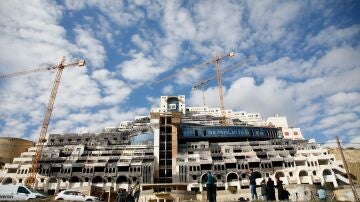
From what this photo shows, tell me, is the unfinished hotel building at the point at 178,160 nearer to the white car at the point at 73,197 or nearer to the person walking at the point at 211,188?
the white car at the point at 73,197

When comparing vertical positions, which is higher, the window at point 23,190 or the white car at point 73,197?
the window at point 23,190

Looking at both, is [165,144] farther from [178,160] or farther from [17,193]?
[17,193]

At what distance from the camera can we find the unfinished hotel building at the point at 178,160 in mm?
76438

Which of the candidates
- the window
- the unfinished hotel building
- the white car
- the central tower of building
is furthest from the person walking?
the central tower of building

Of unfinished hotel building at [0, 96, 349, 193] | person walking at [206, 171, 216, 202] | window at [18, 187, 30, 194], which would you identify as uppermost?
unfinished hotel building at [0, 96, 349, 193]

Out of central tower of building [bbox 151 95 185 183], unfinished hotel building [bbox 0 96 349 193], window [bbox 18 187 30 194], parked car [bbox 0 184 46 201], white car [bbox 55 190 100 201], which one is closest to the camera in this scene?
parked car [bbox 0 184 46 201]

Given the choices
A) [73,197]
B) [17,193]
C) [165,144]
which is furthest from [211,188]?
[165,144]

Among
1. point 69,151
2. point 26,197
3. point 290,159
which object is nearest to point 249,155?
point 290,159

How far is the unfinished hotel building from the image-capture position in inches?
3009

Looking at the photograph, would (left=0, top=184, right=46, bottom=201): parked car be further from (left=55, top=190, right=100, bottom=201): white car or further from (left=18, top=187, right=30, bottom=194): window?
(left=55, top=190, right=100, bottom=201): white car

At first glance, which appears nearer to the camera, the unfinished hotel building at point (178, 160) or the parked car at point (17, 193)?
the parked car at point (17, 193)

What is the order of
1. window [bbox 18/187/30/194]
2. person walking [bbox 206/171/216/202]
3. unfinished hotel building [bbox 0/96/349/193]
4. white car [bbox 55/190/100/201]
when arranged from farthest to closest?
unfinished hotel building [bbox 0/96/349/193] → white car [bbox 55/190/100/201] → window [bbox 18/187/30/194] → person walking [bbox 206/171/216/202]

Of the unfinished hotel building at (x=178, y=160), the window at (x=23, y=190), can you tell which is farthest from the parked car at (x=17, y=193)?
the unfinished hotel building at (x=178, y=160)

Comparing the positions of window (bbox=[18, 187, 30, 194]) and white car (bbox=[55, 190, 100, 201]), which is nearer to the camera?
window (bbox=[18, 187, 30, 194])
